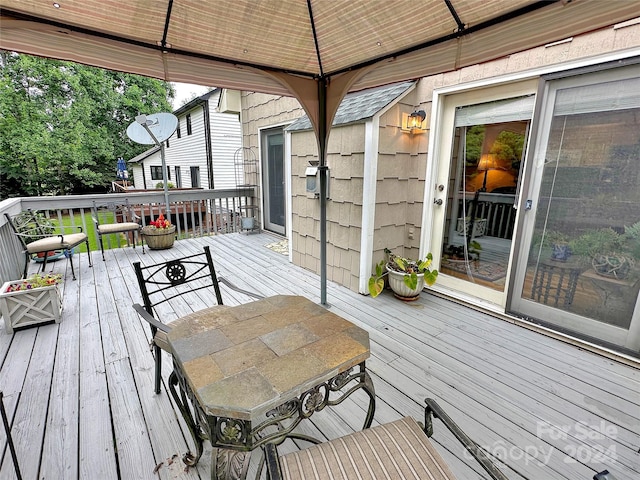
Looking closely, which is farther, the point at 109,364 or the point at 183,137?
the point at 183,137

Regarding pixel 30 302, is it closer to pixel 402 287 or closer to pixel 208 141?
→ pixel 402 287

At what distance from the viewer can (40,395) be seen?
186 cm

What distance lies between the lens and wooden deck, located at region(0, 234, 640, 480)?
4.84 feet

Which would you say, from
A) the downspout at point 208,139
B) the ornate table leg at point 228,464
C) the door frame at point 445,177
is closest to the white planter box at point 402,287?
the door frame at point 445,177

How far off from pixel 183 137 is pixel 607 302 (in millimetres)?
12169

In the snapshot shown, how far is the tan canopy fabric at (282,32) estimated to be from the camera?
4.58 ft

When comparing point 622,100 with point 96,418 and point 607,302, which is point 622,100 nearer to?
point 607,302

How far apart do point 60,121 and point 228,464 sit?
16.0 meters

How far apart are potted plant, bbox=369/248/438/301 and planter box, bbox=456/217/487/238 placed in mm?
430

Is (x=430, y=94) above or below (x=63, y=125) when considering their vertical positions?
below

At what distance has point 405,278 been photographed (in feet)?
10.2

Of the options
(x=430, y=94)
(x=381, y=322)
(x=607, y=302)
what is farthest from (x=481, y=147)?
(x=381, y=322)

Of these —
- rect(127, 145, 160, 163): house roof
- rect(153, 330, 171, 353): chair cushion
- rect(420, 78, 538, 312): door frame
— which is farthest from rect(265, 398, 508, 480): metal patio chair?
rect(127, 145, 160, 163): house roof

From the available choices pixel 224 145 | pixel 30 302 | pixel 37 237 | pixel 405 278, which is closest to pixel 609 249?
pixel 405 278
